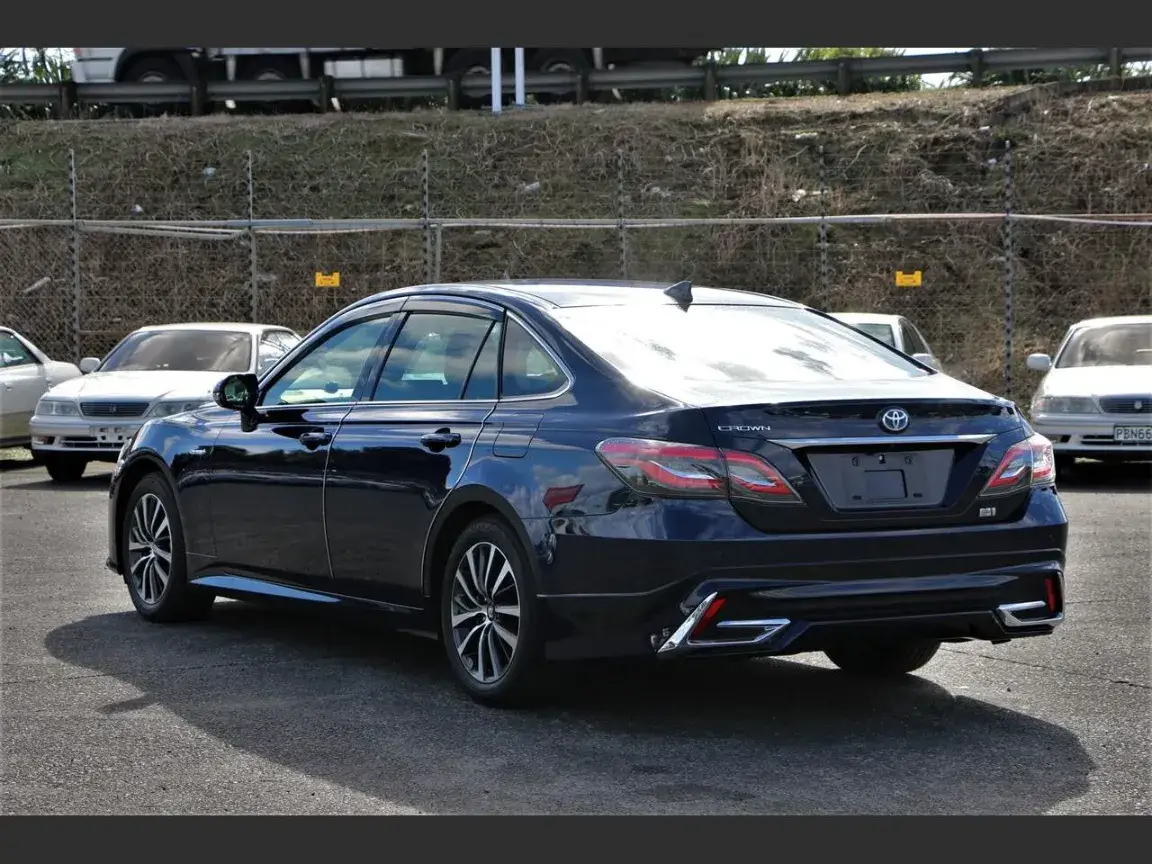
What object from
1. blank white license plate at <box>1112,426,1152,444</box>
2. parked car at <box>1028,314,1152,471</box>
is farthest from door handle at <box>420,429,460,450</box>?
blank white license plate at <box>1112,426,1152,444</box>

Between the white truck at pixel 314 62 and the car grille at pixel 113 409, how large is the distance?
1695 cm

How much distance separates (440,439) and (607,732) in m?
1.28

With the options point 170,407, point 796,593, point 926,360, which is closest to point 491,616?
point 796,593

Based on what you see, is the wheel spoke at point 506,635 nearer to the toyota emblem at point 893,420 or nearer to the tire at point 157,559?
the toyota emblem at point 893,420

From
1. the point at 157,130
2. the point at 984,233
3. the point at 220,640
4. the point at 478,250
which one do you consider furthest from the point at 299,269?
the point at 220,640

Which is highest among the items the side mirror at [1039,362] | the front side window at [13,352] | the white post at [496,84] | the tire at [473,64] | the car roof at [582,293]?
the tire at [473,64]

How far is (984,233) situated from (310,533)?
20.3 m

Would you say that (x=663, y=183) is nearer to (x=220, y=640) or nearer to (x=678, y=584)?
(x=220, y=640)

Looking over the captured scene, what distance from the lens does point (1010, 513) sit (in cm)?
604

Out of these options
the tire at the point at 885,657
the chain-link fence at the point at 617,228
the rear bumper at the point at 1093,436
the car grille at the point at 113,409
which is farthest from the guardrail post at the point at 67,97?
the tire at the point at 885,657

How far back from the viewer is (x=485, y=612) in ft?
20.8

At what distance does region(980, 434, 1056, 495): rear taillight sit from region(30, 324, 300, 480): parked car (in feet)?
32.5

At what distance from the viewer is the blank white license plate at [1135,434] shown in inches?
621

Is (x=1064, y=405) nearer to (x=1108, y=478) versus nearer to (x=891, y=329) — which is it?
(x=1108, y=478)
